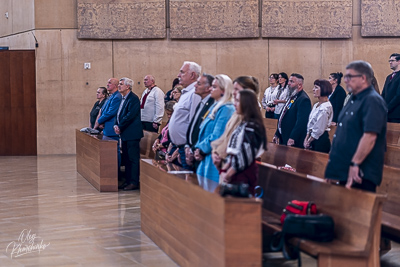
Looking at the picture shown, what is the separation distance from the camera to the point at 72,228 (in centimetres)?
639

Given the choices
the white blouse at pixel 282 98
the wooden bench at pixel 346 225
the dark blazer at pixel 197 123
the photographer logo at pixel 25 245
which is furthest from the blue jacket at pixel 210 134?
the white blouse at pixel 282 98

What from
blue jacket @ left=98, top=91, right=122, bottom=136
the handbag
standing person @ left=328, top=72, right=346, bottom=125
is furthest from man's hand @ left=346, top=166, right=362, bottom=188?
standing person @ left=328, top=72, right=346, bottom=125

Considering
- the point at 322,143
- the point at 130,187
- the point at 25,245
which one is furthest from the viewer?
the point at 130,187

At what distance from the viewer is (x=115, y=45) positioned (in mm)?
13898

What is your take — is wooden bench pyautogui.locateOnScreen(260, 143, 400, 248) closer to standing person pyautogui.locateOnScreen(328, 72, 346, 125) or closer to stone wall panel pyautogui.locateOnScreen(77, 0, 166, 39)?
standing person pyautogui.locateOnScreen(328, 72, 346, 125)

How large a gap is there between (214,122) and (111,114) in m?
4.71

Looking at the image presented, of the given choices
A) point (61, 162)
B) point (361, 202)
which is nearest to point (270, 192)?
point (361, 202)

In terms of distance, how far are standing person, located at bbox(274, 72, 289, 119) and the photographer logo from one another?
642 centimetres

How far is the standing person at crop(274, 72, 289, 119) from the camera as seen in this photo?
37.9ft

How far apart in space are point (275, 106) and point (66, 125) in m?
4.75

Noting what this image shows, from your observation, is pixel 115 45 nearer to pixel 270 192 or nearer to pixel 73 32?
pixel 73 32

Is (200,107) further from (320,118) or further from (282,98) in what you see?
(282,98)

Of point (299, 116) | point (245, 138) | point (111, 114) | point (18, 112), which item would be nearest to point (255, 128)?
point (245, 138)

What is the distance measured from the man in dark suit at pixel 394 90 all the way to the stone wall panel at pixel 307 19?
16.6 feet
